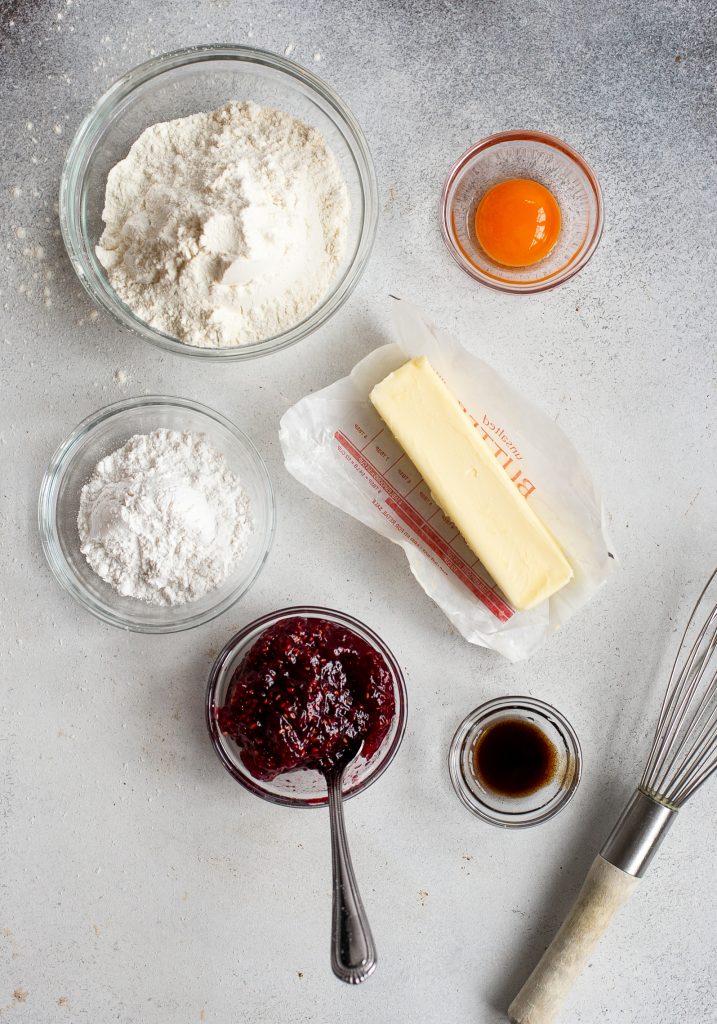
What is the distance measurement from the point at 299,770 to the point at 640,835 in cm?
61

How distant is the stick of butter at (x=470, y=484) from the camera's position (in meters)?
1.27

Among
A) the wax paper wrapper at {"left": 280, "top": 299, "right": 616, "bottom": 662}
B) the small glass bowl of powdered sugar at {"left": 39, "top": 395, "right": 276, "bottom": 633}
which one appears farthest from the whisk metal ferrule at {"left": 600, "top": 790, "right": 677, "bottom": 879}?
the small glass bowl of powdered sugar at {"left": 39, "top": 395, "right": 276, "bottom": 633}

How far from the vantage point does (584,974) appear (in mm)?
1411

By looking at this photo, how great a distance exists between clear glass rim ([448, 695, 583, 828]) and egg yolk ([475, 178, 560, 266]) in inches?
31.5

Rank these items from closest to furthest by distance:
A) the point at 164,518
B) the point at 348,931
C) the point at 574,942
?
the point at 348,931
the point at 164,518
the point at 574,942

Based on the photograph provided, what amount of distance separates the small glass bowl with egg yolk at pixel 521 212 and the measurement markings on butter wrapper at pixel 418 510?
1.18 feet

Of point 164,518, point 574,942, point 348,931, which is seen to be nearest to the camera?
point 348,931

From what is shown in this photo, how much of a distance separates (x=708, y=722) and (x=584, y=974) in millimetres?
528

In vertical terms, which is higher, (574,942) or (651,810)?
(651,810)

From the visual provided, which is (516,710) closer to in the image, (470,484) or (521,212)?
(470,484)

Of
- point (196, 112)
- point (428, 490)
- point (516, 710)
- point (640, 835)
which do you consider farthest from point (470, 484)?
point (196, 112)

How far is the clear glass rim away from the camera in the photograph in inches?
53.0

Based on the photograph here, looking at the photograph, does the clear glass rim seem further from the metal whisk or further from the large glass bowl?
the large glass bowl

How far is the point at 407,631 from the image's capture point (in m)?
1.39
